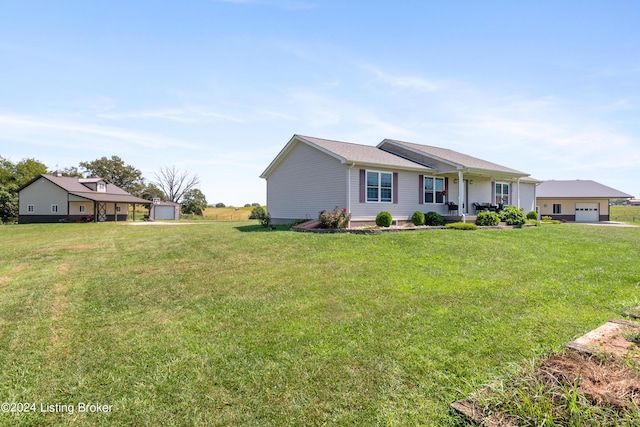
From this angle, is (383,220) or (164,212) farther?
(164,212)

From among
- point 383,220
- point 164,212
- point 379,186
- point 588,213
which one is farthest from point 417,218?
point 164,212

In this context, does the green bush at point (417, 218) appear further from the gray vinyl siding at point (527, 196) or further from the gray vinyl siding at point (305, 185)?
the gray vinyl siding at point (527, 196)

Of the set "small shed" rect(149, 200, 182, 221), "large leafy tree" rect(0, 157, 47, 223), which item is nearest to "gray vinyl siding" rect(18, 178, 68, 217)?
"large leafy tree" rect(0, 157, 47, 223)

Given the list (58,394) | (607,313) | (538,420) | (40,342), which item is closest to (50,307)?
(40,342)

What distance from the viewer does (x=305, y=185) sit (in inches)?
728

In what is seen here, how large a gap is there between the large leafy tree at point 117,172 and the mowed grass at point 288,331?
5985 centimetres

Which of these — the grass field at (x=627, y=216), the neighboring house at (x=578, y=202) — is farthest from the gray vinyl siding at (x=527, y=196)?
the grass field at (x=627, y=216)

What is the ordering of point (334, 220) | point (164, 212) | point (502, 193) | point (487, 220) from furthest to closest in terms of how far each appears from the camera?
point (164, 212), point (502, 193), point (487, 220), point (334, 220)

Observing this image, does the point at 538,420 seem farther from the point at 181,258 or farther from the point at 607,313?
the point at 181,258

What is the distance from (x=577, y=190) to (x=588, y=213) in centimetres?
273

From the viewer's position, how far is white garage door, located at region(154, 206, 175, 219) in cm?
4639

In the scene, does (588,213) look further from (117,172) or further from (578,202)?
(117,172)

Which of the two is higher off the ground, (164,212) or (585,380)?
(164,212)

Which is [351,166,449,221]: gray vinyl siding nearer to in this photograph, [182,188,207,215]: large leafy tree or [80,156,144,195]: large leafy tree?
[182,188,207,215]: large leafy tree
